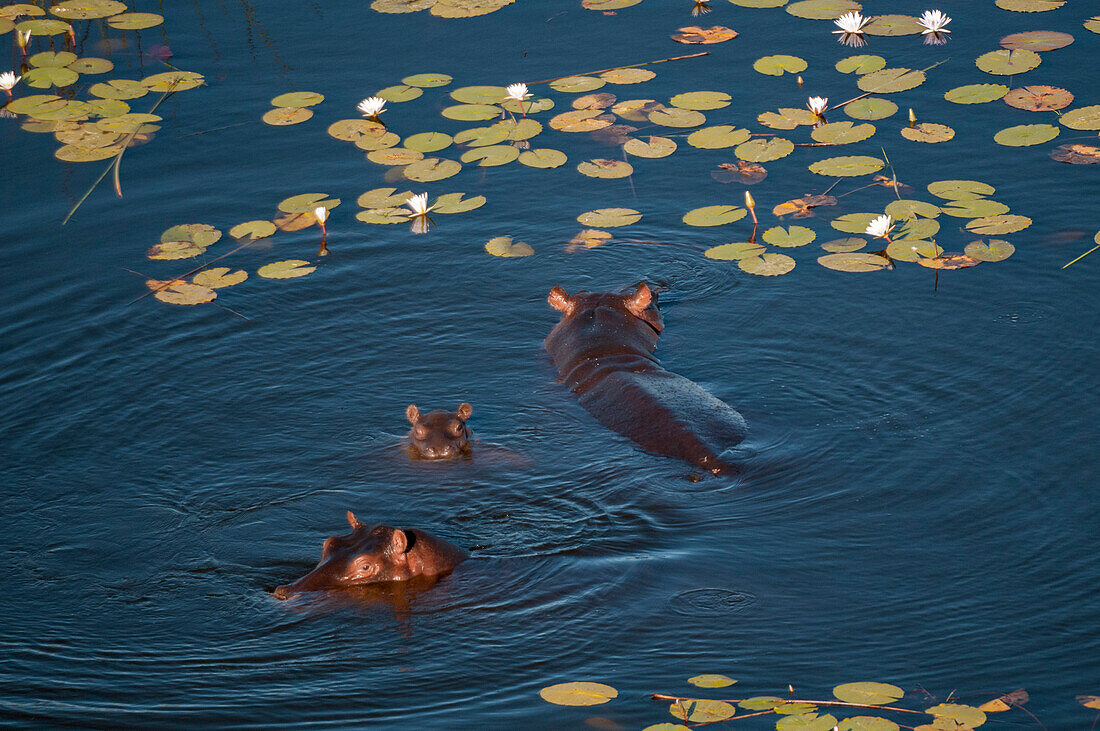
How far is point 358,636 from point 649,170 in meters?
6.17

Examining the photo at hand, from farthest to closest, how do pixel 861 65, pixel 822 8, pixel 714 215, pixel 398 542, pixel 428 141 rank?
pixel 822 8 < pixel 861 65 < pixel 428 141 < pixel 714 215 < pixel 398 542

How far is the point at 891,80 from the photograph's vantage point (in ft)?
38.5

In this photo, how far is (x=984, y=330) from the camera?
346 inches

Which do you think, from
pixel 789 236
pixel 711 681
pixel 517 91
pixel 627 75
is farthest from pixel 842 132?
pixel 711 681

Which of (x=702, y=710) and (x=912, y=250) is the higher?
(x=912, y=250)

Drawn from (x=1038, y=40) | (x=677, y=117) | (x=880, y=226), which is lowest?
(x=880, y=226)

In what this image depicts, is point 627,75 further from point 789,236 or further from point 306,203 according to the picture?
point 306,203

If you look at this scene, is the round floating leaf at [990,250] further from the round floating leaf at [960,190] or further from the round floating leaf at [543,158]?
the round floating leaf at [543,158]

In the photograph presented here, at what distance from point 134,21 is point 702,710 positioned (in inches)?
444

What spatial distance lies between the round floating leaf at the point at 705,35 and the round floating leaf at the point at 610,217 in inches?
126

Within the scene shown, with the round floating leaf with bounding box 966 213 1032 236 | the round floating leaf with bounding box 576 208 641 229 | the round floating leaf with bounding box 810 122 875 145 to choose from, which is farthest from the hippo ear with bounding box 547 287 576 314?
the round floating leaf with bounding box 966 213 1032 236

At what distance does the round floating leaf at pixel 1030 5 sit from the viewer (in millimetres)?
12586

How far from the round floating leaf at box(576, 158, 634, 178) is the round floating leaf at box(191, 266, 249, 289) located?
10.5 feet

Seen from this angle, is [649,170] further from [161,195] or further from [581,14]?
[161,195]
